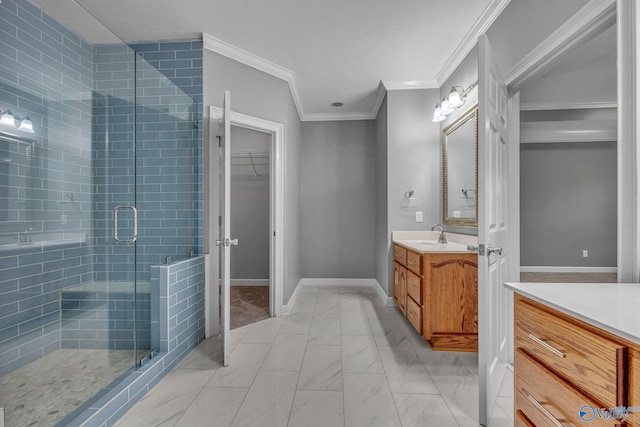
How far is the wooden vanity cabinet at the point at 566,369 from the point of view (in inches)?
27.4

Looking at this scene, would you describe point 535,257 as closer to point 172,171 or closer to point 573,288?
point 573,288

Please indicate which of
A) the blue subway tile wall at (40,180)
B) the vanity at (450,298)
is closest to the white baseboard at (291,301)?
the vanity at (450,298)

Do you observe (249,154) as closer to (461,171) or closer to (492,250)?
(461,171)

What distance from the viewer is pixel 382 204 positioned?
3.66 meters

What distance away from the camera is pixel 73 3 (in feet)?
6.94

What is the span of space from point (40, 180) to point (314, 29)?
2.33 meters

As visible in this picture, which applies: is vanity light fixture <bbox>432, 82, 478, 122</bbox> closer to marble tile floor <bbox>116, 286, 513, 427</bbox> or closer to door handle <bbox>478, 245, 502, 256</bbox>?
door handle <bbox>478, 245, 502, 256</bbox>

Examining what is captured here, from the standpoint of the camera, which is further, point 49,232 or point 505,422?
point 49,232

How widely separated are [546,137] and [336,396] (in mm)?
4827

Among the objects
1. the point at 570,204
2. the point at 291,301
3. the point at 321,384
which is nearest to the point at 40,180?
the point at 321,384

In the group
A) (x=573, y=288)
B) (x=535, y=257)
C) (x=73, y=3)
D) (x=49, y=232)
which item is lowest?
(x=535, y=257)

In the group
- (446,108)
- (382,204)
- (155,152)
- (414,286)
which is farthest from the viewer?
(382,204)

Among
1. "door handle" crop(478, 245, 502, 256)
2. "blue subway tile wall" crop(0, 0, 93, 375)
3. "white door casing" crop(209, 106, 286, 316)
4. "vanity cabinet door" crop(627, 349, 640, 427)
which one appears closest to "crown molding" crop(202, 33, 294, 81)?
"white door casing" crop(209, 106, 286, 316)

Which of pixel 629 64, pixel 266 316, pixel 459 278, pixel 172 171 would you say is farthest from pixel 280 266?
pixel 629 64
